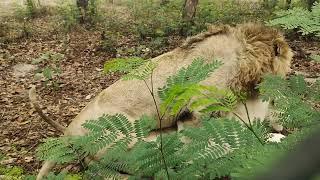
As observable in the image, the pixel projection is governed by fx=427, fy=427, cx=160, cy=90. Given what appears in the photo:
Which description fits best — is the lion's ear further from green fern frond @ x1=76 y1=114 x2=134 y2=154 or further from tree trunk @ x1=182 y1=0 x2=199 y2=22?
tree trunk @ x1=182 y1=0 x2=199 y2=22

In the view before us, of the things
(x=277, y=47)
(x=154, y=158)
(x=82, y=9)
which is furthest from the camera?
(x=82, y=9)

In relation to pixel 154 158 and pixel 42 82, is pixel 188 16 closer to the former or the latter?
pixel 42 82

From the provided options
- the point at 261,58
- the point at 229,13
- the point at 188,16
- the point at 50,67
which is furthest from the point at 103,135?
the point at 229,13

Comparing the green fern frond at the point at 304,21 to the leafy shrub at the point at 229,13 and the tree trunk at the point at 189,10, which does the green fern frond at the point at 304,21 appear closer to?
the leafy shrub at the point at 229,13

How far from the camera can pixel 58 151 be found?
2.39 metres

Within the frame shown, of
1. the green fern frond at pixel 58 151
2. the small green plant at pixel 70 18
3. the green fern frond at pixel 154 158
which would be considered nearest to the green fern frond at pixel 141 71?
the green fern frond at pixel 154 158

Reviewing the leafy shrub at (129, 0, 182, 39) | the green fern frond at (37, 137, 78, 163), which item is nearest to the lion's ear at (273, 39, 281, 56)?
the green fern frond at (37, 137, 78, 163)

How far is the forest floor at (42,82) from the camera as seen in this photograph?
6449 millimetres

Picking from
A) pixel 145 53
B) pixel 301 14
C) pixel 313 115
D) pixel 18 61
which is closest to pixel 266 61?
pixel 301 14

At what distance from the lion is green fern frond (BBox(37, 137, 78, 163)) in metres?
2.07

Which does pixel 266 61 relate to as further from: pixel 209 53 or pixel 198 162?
pixel 198 162

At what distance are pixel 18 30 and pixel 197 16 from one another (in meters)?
5.45

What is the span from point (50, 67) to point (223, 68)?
19.1ft

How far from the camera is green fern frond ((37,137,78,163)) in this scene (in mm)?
2348
